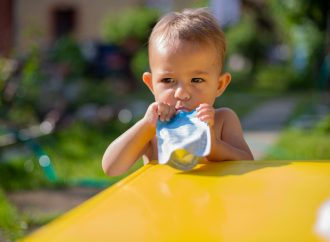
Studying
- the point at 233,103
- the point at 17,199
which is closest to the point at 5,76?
the point at 17,199

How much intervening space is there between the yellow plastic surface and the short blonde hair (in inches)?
16.8

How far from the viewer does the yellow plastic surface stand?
1500 millimetres

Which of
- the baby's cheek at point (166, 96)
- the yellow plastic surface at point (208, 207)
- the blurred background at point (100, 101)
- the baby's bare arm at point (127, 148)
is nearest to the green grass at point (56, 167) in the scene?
the blurred background at point (100, 101)

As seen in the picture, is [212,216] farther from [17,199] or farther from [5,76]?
[5,76]

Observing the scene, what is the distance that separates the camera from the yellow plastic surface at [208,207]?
59.1 inches

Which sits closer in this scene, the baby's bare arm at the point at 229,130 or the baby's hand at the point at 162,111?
the baby's hand at the point at 162,111

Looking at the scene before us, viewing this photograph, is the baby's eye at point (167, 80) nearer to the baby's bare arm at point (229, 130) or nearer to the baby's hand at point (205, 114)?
the baby's hand at point (205, 114)

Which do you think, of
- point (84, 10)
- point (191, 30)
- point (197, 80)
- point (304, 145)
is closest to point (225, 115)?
point (197, 80)

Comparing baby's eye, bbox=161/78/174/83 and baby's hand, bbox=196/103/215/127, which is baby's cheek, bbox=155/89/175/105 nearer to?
baby's eye, bbox=161/78/174/83

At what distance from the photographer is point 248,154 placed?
2.21 m

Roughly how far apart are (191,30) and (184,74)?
Result: 0.44 ft

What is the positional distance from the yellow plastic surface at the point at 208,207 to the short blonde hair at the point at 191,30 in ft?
1.40

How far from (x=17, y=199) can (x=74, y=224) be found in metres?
3.81

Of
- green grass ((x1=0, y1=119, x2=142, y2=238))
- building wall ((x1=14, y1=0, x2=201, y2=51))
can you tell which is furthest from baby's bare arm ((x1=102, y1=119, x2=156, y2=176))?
building wall ((x1=14, y1=0, x2=201, y2=51))
